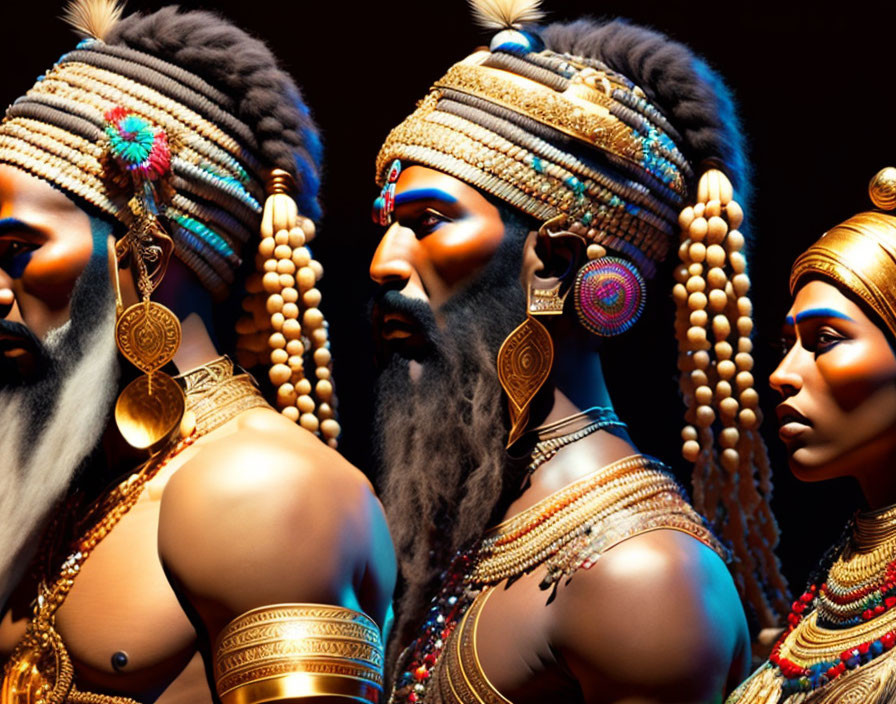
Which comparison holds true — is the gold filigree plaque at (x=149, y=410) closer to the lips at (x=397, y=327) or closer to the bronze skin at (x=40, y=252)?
the bronze skin at (x=40, y=252)

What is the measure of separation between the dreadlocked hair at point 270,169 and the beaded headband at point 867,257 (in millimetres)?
987

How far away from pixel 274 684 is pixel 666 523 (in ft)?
2.37

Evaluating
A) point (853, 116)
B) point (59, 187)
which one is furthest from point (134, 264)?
point (853, 116)

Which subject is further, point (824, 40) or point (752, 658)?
point (824, 40)

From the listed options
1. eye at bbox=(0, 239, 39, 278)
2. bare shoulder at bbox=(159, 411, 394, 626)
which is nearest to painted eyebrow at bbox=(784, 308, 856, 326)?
bare shoulder at bbox=(159, 411, 394, 626)

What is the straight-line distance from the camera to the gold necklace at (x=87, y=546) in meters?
2.56

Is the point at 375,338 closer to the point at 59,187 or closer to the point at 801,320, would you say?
the point at 59,187

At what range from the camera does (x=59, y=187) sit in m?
2.78

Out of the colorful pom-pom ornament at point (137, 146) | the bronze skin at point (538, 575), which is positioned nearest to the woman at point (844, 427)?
the bronze skin at point (538, 575)

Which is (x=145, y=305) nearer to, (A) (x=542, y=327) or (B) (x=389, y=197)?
(B) (x=389, y=197)

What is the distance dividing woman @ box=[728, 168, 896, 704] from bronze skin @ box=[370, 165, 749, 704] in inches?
5.4

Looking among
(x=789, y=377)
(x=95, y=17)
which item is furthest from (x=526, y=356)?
(x=95, y=17)

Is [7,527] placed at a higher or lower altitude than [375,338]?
lower

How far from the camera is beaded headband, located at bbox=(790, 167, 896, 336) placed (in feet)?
7.71
